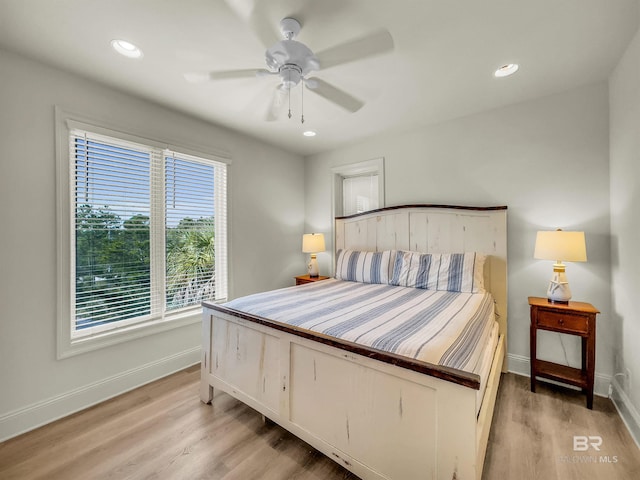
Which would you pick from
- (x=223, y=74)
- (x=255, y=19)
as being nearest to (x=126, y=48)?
(x=223, y=74)

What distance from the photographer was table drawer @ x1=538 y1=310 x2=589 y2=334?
212 cm

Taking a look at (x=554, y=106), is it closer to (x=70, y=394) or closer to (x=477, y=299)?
(x=477, y=299)

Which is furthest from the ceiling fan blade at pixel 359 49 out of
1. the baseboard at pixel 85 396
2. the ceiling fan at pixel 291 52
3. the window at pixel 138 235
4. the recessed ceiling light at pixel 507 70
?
the baseboard at pixel 85 396

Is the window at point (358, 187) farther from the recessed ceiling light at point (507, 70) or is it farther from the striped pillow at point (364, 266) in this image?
the recessed ceiling light at point (507, 70)

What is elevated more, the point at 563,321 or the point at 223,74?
the point at 223,74

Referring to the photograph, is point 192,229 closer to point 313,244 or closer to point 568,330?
point 313,244

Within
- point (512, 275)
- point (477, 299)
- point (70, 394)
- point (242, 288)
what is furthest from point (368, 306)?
point (70, 394)

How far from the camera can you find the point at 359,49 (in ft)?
5.03

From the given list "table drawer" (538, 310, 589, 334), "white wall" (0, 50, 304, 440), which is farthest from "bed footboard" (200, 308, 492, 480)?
"table drawer" (538, 310, 589, 334)

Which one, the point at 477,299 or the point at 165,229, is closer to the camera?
the point at 477,299

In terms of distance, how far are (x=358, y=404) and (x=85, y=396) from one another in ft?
7.32

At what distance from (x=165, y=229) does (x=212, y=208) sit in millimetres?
613

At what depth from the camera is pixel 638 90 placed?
69.1 inches

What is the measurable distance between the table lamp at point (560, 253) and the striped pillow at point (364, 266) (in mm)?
1347
